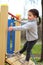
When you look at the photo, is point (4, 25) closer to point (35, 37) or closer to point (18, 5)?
point (35, 37)

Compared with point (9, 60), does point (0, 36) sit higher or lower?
higher

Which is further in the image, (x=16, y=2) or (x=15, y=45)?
(x=16, y=2)

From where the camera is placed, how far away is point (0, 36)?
4.96m

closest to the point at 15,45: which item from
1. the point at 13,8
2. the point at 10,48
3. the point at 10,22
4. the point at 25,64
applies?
the point at 10,48

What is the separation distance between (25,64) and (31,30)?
0.69 metres

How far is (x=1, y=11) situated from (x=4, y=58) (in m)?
0.90

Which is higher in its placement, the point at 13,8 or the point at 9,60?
the point at 13,8

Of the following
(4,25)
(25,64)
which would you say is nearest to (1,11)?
(4,25)

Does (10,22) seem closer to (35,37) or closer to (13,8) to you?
(35,37)

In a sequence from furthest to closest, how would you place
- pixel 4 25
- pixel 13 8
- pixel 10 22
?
pixel 13 8 → pixel 10 22 → pixel 4 25

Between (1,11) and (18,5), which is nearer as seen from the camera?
(1,11)

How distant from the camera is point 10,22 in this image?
19.3ft

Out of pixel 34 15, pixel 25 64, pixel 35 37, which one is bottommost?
pixel 25 64

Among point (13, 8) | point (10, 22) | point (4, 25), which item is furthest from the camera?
point (13, 8)
